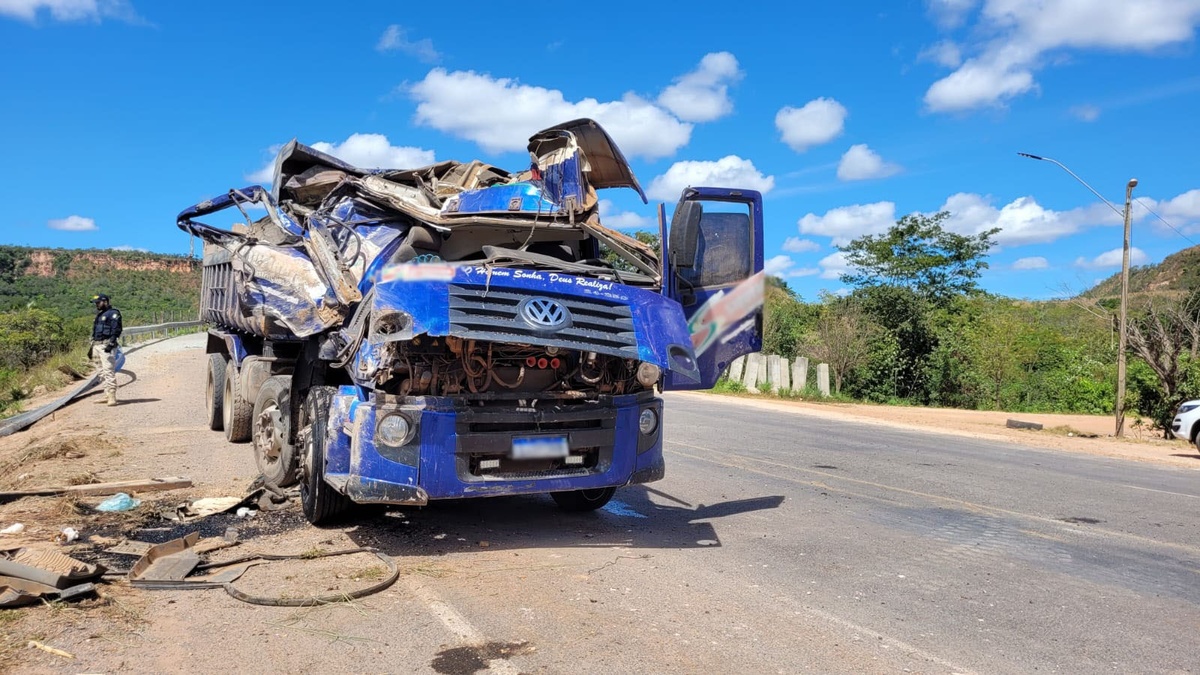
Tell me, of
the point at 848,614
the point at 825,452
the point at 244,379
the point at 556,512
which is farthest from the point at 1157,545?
the point at 244,379

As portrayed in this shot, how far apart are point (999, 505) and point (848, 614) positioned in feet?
14.2

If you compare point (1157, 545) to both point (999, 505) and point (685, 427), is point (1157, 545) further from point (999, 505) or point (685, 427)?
point (685, 427)

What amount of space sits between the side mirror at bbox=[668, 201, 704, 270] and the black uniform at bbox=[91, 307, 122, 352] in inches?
467

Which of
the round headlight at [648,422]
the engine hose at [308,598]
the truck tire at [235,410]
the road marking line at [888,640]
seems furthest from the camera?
the truck tire at [235,410]

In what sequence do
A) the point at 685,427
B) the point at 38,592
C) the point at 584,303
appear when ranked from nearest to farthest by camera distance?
the point at 38,592 < the point at 584,303 < the point at 685,427

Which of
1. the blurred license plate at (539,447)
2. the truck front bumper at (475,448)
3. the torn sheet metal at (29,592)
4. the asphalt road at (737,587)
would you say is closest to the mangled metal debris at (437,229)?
the truck front bumper at (475,448)

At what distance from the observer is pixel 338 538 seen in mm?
5883

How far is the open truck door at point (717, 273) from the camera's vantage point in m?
6.52

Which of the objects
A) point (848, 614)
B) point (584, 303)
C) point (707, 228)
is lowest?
point (848, 614)

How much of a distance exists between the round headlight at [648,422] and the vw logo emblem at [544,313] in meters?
1.10

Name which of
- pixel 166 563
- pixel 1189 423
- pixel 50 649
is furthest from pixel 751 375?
pixel 50 649

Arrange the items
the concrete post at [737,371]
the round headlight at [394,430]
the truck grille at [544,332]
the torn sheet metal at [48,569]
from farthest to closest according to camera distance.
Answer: the concrete post at [737,371] < the round headlight at [394,430] < the truck grille at [544,332] < the torn sheet metal at [48,569]

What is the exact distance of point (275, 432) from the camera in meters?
7.26

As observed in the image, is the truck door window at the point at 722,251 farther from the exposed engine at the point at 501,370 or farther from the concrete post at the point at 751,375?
the concrete post at the point at 751,375
